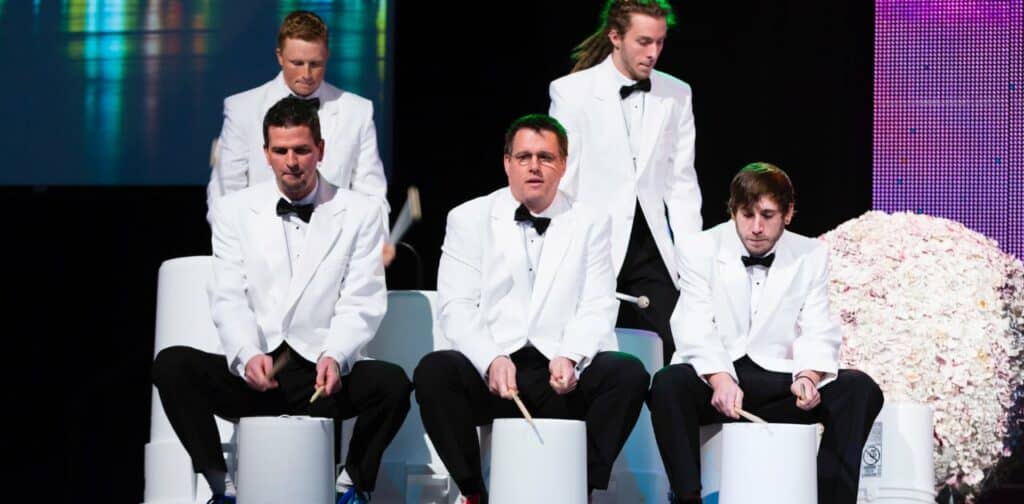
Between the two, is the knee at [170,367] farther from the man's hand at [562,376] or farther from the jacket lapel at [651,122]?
the jacket lapel at [651,122]

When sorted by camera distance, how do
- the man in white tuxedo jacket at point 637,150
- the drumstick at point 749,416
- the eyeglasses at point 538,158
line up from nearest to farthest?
the drumstick at point 749,416 < the eyeglasses at point 538,158 < the man in white tuxedo jacket at point 637,150

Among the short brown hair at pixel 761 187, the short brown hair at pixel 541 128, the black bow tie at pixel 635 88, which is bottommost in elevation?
the short brown hair at pixel 761 187

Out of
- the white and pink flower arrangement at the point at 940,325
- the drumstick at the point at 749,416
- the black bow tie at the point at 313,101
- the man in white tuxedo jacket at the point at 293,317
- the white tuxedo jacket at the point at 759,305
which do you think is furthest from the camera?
the white and pink flower arrangement at the point at 940,325

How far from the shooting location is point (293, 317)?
4441 mm

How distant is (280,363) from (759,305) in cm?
129

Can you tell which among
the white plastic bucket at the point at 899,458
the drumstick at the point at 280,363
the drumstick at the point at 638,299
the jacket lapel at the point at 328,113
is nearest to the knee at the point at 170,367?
Answer: the drumstick at the point at 280,363

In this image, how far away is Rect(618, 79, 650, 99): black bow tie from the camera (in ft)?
16.6

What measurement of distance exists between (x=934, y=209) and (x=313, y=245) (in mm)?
2666

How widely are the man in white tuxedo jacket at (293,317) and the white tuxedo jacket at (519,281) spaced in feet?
0.70

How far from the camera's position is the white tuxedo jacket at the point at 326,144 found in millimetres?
5117

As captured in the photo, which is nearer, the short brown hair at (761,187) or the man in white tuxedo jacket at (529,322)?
the man in white tuxedo jacket at (529,322)

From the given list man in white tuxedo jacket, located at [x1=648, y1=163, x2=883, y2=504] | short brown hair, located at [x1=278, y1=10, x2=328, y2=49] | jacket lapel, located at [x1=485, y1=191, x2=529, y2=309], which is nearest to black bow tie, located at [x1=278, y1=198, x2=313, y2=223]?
jacket lapel, located at [x1=485, y1=191, x2=529, y2=309]

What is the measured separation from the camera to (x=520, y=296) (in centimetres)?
450

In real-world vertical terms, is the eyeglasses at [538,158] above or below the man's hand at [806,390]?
above
